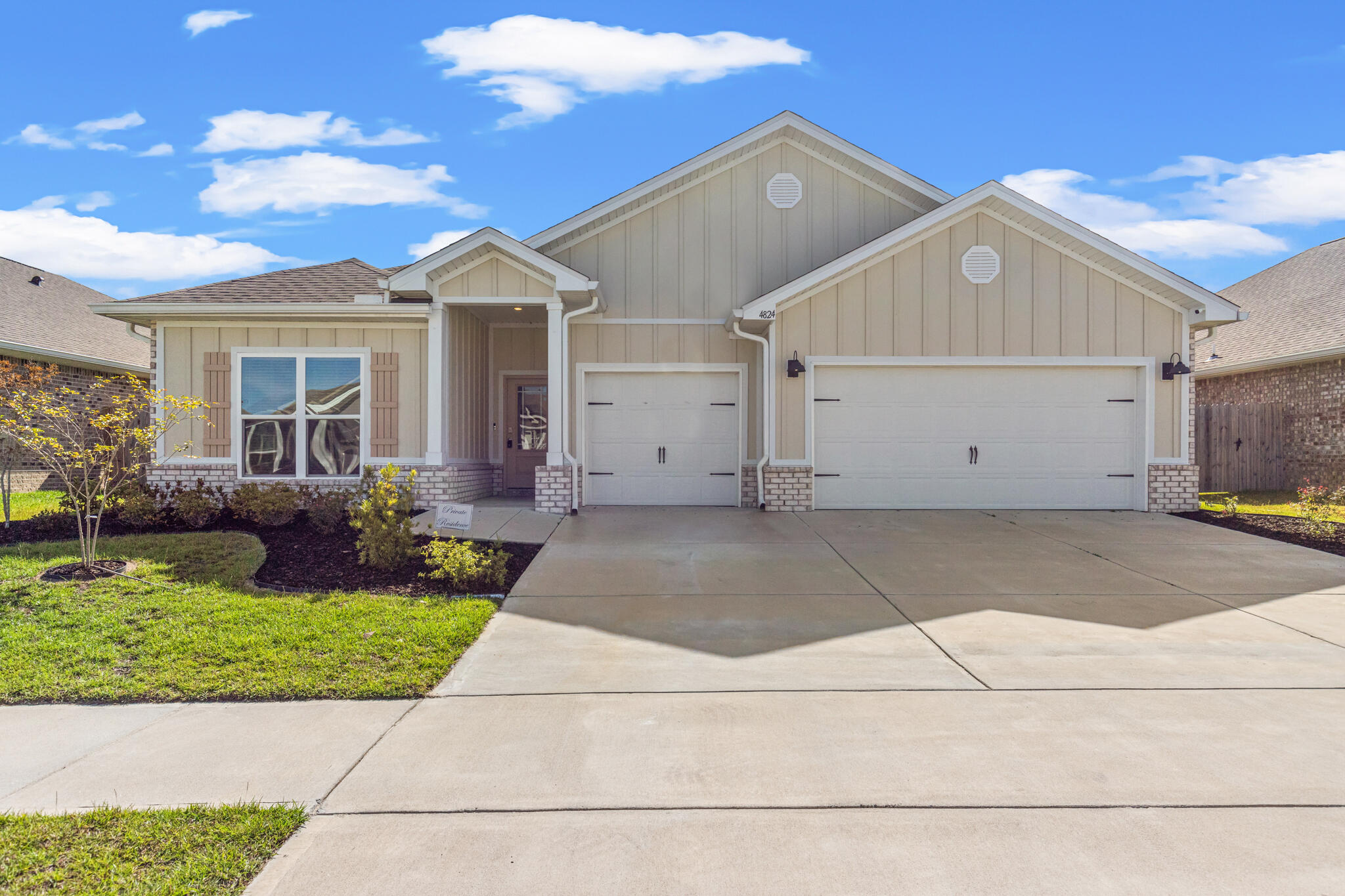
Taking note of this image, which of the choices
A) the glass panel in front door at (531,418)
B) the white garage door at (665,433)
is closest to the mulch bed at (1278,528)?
the white garage door at (665,433)

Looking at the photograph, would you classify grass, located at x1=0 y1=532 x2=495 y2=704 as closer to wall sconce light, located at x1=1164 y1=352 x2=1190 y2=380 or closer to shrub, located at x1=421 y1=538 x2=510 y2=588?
shrub, located at x1=421 y1=538 x2=510 y2=588

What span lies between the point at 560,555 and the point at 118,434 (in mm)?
4143

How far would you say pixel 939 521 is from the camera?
9.57m

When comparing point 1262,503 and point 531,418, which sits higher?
point 531,418

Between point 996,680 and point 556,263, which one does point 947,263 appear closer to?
point 556,263

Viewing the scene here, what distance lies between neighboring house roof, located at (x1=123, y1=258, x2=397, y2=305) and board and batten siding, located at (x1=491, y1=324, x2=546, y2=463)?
2.25 metres

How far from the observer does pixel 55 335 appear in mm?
14258

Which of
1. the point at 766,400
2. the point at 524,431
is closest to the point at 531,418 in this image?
the point at 524,431

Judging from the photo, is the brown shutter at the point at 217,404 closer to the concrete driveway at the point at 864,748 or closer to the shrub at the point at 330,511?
the shrub at the point at 330,511

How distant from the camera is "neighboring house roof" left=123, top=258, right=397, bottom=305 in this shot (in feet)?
34.9

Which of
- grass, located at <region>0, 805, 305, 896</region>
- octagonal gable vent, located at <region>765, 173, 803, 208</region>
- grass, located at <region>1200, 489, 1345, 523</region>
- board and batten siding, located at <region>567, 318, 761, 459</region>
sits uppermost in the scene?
octagonal gable vent, located at <region>765, 173, 803, 208</region>

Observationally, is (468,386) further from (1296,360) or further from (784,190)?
(1296,360)

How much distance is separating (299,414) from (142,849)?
30.7 feet

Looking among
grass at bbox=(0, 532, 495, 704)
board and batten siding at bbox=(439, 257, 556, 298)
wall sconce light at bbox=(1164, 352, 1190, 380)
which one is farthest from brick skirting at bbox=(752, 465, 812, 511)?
grass at bbox=(0, 532, 495, 704)
